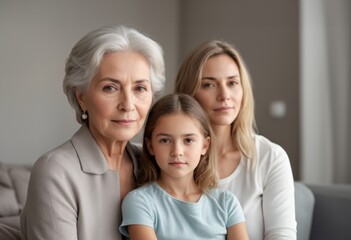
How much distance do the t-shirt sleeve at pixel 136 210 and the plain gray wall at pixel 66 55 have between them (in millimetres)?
2556

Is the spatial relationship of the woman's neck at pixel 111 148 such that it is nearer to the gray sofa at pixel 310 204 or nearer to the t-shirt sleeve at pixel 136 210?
the t-shirt sleeve at pixel 136 210

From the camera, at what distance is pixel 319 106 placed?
4.30 m

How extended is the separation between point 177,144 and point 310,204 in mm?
1108

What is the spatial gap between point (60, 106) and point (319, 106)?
1884 mm

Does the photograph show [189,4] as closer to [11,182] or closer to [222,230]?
[11,182]

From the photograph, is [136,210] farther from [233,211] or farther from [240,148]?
[240,148]

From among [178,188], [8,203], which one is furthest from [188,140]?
[8,203]

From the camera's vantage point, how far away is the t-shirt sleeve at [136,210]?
70.8 inches

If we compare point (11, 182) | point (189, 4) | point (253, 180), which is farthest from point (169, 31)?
point (253, 180)

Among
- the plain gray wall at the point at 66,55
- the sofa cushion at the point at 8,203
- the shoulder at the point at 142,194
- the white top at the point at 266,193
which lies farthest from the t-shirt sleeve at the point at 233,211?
the plain gray wall at the point at 66,55

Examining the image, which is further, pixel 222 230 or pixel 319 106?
pixel 319 106

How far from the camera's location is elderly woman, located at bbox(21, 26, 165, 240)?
66.6 inches

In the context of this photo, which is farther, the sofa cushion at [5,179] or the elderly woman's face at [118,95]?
the sofa cushion at [5,179]

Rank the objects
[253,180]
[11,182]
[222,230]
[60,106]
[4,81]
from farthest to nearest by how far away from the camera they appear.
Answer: [60,106], [4,81], [11,182], [253,180], [222,230]
